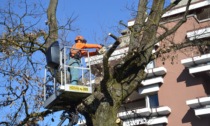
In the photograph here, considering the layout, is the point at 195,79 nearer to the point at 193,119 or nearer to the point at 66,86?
the point at 193,119

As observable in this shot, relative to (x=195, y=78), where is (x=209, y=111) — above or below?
below

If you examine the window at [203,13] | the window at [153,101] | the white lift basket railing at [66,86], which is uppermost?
the window at [203,13]

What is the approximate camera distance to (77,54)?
31.0ft

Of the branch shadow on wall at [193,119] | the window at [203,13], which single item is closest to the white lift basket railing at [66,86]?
the branch shadow on wall at [193,119]

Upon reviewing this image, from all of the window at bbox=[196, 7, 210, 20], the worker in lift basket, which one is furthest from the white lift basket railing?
the window at bbox=[196, 7, 210, 20]

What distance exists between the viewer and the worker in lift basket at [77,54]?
902 cm

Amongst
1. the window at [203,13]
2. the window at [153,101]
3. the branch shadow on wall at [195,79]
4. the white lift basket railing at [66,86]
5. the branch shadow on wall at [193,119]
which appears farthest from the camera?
the window at [203,13]

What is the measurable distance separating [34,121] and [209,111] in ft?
45.8

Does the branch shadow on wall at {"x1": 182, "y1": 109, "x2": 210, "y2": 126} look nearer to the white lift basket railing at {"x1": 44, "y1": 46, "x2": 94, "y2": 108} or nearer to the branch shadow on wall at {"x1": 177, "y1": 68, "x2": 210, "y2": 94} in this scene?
the branch shadow on wall at {"x1": 177, "y1": 68, "x2": 210, "y2": 94}

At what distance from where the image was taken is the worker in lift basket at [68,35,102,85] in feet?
29.6

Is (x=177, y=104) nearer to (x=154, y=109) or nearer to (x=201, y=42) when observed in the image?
(x=154, y=109)

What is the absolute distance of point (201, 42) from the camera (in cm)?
961

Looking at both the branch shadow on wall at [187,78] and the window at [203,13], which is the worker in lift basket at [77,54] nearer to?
the branch shadow on wall at [187,78]

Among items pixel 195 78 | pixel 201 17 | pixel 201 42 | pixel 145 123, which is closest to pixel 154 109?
pixel 145 123
